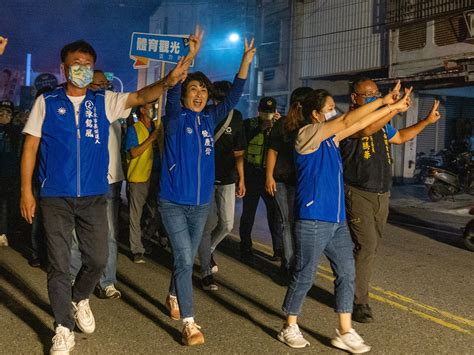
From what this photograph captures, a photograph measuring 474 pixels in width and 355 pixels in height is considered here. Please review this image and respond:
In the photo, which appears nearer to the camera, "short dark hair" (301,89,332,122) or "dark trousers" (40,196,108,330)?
"dark trousers" (40,196,108,330)

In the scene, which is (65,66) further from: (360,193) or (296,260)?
(360,193)

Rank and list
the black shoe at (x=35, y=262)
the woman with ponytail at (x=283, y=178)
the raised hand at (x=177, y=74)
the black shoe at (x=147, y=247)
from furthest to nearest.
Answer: the black shoe at (x=147, y=247) < the black shoe at (x=35, y=262) < the woman with ponytail at (x=283, y=178) < the raised hand at (x=177, y=74)

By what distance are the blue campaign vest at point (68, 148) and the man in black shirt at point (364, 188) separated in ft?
6.74

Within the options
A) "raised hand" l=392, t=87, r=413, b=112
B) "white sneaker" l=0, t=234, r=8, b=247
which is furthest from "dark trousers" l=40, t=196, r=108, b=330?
"white sneaker" l=0, t=234, r=8, b=247

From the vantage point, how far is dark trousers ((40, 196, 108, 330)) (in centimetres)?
380

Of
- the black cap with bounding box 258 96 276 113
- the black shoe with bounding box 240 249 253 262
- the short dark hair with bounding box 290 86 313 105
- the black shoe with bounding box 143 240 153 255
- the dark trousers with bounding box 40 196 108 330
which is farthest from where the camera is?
the black shoe with bounding box 143 240 153 255

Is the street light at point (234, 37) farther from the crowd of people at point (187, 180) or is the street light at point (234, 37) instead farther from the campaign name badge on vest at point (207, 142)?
the campaign name badge on vest at point (207, 142)

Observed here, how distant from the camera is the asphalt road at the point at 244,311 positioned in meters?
4.10

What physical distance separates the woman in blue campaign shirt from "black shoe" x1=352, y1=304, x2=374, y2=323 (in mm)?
610

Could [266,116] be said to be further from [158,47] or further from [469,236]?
[469,236]

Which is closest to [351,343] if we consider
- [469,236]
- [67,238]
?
[67,238]

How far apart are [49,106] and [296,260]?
201 centimetres

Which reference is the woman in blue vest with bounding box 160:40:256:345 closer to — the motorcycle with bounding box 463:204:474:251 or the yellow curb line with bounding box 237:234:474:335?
the yellow curb line with bounding box 237:234:474:335

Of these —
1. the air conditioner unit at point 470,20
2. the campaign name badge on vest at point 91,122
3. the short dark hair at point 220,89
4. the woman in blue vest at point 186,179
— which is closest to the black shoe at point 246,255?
the short dark hair at point 220,89
